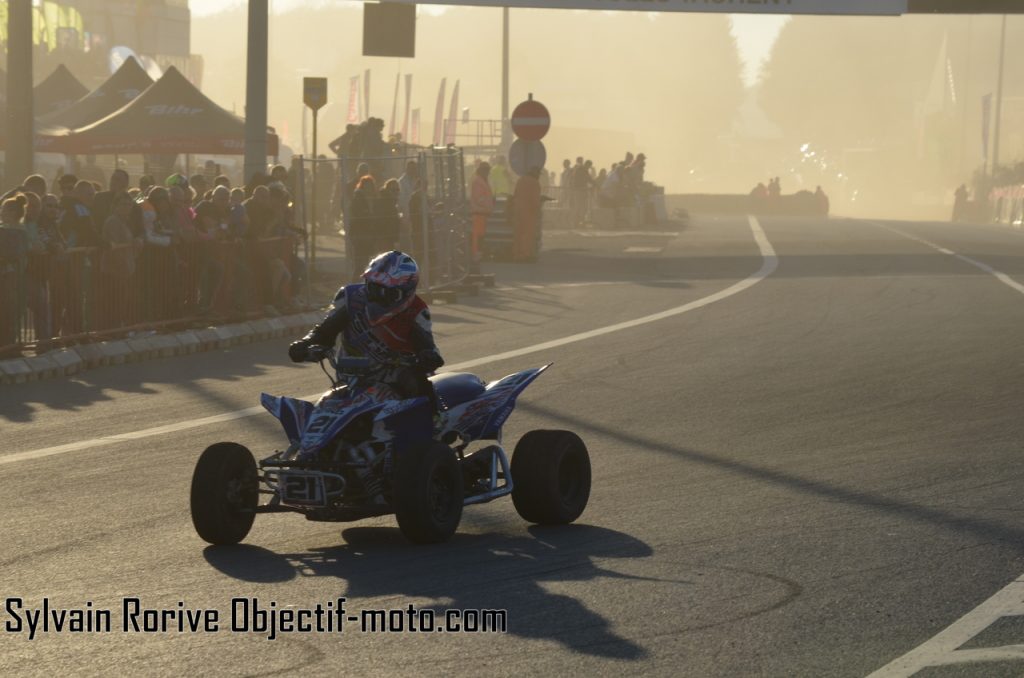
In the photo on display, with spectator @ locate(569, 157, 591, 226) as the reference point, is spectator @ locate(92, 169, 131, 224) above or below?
above

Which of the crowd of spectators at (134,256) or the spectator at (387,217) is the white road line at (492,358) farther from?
the spectator at (387,217)

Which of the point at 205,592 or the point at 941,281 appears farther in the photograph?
the point at 941,281

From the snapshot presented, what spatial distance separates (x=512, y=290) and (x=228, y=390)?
11.0 meters

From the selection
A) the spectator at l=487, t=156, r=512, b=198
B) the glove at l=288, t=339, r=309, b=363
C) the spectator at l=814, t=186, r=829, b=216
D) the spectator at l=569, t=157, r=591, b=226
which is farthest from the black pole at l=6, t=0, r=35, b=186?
the spectator at l=814, t=186, r=829, b=216

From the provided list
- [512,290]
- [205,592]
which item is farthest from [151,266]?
[205,592]

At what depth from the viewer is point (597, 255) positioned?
33531 mm

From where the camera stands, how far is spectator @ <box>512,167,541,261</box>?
3056cm

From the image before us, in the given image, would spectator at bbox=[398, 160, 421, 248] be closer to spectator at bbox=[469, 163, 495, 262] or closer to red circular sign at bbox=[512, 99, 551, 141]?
spectator at bbox=[469, 163, 495, 262]

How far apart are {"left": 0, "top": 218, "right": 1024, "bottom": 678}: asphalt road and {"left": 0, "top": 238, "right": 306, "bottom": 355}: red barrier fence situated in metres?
0.79

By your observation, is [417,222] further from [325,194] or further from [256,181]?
[325,194]

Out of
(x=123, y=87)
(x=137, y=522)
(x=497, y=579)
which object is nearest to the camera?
(x=497, y=579)

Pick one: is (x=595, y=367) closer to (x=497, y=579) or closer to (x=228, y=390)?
(x=228, y=390)

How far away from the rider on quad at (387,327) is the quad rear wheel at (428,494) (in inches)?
18.9

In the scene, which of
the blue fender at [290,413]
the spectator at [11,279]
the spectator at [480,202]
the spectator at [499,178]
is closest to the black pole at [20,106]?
the spectator at [480,202]
